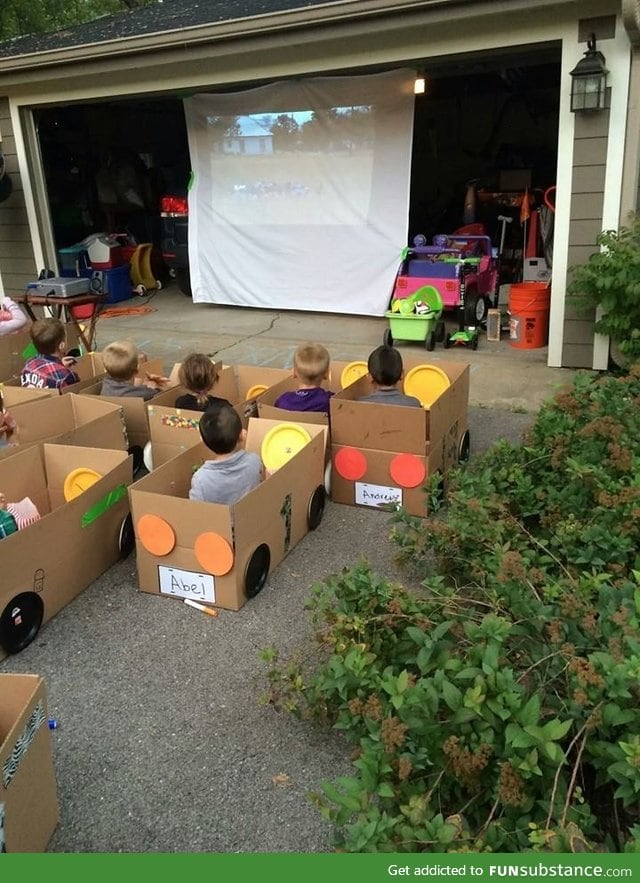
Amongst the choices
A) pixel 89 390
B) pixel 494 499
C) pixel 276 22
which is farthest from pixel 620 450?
pixel 276 22

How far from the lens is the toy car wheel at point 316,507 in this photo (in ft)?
12.0

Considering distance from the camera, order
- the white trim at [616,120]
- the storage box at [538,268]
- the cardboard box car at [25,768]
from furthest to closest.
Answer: the storage box at [538,268], the white trim at [616,120], the cardboard box car at [25,768]

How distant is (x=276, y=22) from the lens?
6.23 metres

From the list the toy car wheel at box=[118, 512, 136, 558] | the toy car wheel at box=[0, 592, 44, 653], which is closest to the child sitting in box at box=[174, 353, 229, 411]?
the toy car wheel at box=[118, 512, 136, 558]

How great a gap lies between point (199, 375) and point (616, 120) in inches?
149

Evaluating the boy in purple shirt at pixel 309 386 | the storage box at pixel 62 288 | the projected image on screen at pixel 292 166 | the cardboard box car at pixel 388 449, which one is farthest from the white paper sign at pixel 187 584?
the projected image on screen at pixel 292 166

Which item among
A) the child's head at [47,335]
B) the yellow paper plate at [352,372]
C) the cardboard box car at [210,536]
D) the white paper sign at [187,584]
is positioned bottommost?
the white paper sign at [187,584]

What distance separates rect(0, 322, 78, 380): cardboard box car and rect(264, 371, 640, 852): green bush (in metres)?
3.86

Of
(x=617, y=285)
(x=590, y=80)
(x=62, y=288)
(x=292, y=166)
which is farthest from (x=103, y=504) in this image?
(x=292, y=166)

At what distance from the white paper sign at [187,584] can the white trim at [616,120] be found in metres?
4.13

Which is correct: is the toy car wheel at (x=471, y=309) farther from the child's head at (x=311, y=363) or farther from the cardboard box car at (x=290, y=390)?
the child's head at (x=311, y=363)

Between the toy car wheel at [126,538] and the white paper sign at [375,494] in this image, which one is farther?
the white paper sign at [375,494]

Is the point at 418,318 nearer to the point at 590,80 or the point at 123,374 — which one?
the point at 590,80

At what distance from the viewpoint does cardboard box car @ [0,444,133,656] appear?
2842 mm
